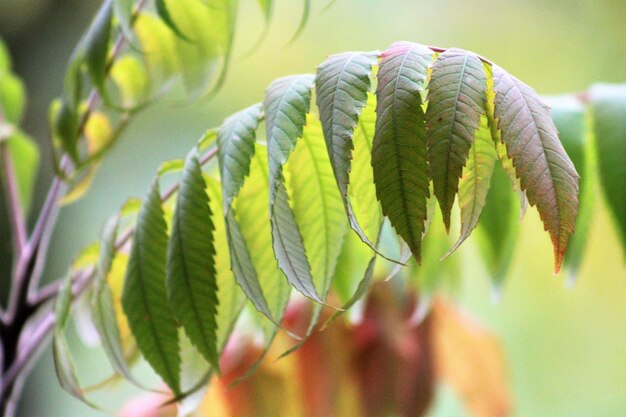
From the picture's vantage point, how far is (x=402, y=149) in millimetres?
248

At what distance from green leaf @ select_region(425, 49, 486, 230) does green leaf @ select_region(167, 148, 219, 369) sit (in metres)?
0.11

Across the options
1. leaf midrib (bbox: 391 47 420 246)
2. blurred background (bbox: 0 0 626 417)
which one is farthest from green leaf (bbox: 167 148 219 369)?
blurred background (bbox: 0 0 626 417)

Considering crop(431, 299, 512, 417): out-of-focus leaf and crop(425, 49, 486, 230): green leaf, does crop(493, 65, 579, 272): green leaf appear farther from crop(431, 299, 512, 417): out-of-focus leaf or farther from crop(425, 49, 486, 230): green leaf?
crop(431, 299, 512, 417): out-of-focus leaf

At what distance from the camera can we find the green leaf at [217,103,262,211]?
0.28m

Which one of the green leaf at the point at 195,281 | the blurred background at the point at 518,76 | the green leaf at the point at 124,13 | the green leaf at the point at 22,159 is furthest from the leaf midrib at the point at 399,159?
the blurred background at the point at 518,76

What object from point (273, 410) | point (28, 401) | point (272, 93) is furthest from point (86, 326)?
point (28, 401)

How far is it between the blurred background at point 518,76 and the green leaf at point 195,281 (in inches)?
32.8

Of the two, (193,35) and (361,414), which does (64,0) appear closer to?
(193,35)

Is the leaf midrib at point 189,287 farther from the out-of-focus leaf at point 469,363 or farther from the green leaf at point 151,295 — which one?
the out-of-focus leaf at point 469,363

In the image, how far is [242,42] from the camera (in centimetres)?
121

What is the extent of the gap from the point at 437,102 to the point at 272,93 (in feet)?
0.24

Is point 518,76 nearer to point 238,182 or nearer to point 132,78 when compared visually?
point 132,78

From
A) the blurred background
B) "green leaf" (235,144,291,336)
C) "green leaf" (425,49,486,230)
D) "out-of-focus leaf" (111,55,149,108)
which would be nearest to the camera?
"green leaf" (425,49,486,230)

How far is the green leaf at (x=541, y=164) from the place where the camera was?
243 millimetres
